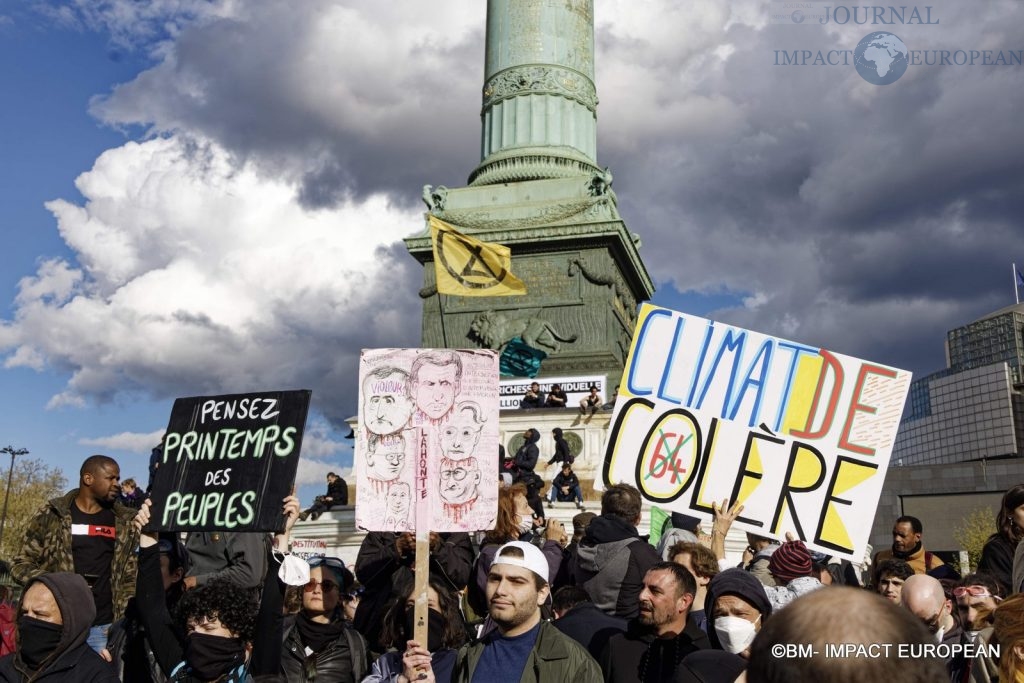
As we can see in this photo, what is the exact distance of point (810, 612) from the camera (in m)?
1.66

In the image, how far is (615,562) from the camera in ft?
18.2

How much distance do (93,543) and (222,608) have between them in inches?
82.5

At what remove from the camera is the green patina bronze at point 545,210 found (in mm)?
25344

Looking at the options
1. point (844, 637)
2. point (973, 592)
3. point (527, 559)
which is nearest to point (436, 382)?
point (527, 559)

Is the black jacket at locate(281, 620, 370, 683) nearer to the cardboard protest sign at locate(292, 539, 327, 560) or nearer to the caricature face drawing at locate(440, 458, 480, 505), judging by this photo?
the caricature face drawing at locate(440, 458, 480, 505)

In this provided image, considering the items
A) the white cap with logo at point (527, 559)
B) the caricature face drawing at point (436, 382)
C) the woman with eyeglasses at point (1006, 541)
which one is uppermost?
the caricature face drawing at point (436, 382)

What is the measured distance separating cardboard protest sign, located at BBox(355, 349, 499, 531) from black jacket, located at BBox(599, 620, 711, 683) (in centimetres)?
118

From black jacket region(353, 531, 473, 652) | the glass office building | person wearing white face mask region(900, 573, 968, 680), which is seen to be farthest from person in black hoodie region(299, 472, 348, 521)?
the glass office building

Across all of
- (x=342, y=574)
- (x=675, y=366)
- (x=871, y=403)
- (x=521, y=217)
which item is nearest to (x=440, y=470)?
(x=342, y=574)

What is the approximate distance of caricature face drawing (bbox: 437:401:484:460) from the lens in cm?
552

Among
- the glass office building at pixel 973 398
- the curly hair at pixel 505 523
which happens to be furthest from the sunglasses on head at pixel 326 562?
the glass office building at pixel 973 398

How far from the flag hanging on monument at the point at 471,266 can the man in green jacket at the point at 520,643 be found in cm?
1522

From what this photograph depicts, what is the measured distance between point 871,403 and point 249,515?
444cm

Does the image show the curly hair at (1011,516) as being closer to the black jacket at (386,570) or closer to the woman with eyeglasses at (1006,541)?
the woman with eyeglasses at (1006,541)
